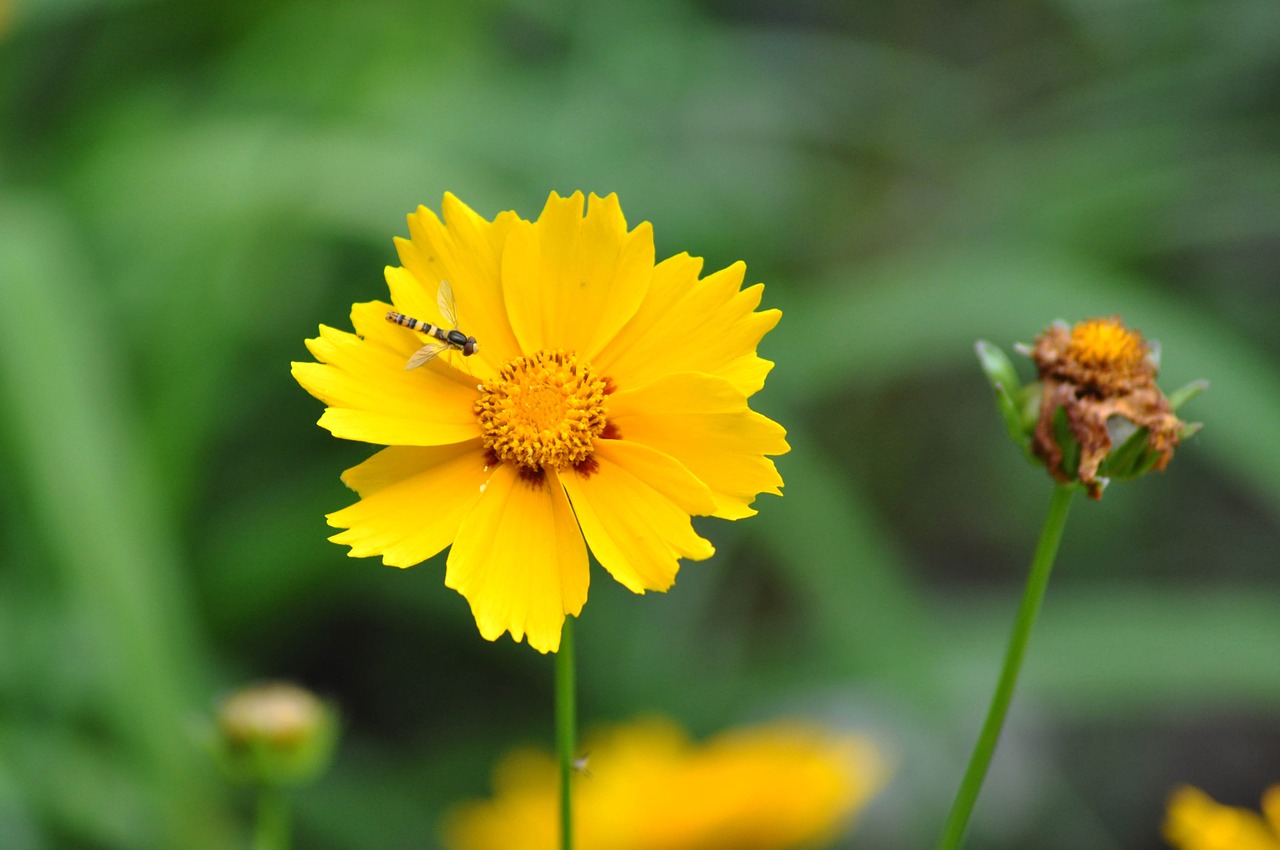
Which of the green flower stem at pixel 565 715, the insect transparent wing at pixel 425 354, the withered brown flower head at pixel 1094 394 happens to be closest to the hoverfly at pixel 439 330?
the insect transparent wing at pixel 425 354

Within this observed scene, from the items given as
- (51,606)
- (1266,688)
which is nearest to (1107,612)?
(1266,688)

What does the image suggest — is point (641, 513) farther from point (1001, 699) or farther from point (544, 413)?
point (1001, 699)

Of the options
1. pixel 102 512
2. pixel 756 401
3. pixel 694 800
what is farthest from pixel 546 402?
pixel 756 401

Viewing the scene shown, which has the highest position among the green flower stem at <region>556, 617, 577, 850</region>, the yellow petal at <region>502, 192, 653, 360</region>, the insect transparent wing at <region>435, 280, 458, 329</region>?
the yellow petal at <region>502, 192, 653, 360</region>

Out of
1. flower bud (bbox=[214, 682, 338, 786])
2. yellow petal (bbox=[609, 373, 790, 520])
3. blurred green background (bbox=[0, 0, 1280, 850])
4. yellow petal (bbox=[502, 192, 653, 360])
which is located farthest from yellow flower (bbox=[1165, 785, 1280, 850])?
blurred green background (bbox=[0, 0, 1280, 850])

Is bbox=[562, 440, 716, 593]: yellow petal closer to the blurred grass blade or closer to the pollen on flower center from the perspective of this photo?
Answer: the pollen on flower center

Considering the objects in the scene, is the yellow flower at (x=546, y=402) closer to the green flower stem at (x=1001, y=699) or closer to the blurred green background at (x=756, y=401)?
the green flower stem at (x=1001, y=699)

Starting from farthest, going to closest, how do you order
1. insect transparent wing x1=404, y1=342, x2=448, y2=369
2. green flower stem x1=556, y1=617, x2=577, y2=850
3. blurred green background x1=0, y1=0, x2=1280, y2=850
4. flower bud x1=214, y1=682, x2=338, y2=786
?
blurred green background x1=0, y1=0, x2=1280, y2=850 < flower bud x1=214, y1=682, x2=338, y2=786 < insect transparent wing x1=404, y1=342, x2=448, y2=369 < green flower stem x1=556, y1=617, x2=577, y2=850
